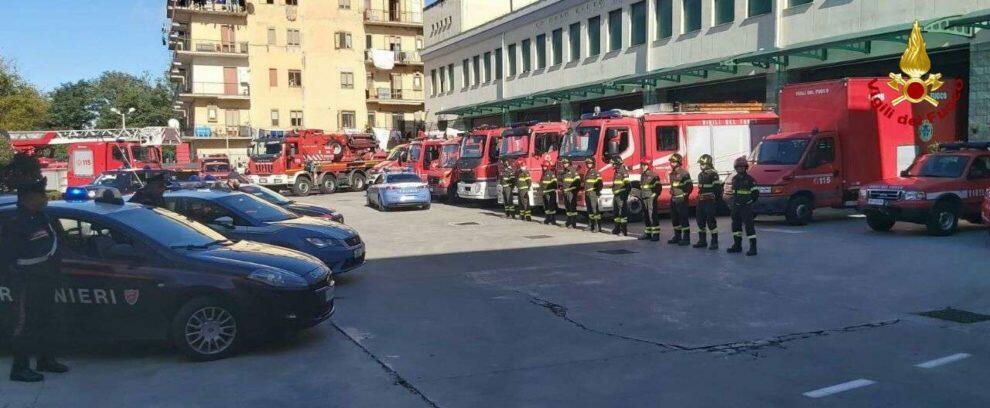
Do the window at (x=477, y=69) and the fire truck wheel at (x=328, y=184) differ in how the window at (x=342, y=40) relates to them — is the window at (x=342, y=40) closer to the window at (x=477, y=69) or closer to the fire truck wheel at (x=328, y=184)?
the window at (x=477, y=69)

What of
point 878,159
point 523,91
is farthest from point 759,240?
point 523,91

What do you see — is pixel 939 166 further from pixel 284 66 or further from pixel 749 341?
pixel 284 66

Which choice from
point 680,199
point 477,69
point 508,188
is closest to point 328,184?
point 508,188

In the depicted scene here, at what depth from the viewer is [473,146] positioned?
2653cm

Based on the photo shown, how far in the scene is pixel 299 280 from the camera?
7.59m

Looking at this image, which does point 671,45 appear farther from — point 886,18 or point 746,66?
point 886,18

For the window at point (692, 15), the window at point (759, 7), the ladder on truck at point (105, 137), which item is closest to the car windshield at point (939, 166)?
the window at point (759, 7)

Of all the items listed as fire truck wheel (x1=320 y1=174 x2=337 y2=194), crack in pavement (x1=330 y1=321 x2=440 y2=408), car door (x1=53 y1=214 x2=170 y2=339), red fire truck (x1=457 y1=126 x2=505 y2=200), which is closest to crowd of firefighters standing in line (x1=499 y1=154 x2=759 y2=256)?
red fire truck (x1=457 y1=126 x2=505 y2=200)

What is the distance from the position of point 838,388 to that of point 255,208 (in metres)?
8.43

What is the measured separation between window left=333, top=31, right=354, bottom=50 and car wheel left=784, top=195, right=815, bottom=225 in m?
48.5

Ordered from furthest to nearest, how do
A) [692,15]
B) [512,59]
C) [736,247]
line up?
[512,59] < [692,15] < [736,247]

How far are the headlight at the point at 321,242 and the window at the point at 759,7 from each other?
20689 mm

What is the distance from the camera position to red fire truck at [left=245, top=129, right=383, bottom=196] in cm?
3569

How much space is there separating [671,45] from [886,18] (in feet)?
33.2
